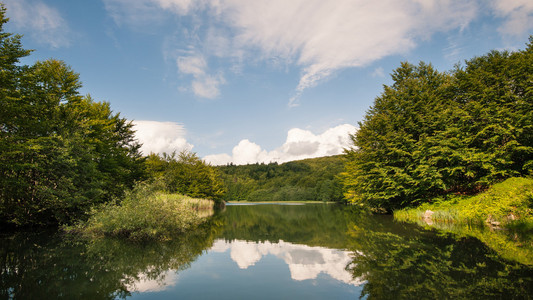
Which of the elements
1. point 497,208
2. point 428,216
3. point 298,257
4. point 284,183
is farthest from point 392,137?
point 284,183

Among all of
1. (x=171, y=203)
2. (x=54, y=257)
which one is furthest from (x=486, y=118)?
(x=54, y=257)

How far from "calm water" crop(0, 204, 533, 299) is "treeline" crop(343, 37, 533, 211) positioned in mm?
10806

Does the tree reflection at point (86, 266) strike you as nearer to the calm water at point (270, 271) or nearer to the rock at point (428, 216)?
the calm water at point (270, 271)

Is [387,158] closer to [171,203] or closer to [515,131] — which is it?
[515,131]

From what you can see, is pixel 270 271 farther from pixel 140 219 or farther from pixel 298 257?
pixel 140 219

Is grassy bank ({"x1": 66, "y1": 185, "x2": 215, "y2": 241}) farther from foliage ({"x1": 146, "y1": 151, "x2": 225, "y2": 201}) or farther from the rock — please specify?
foliage ({"x1": 146, "y1": 151, "x2": 225, "y2": 201})

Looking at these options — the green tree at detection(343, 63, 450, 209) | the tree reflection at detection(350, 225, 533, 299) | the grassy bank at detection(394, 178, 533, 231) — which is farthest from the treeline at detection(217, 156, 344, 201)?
the tree reflection at detection(350, 225, 533, 299)

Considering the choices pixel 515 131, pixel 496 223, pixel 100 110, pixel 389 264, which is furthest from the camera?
pixel 100 110

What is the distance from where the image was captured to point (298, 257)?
1065 centimetres

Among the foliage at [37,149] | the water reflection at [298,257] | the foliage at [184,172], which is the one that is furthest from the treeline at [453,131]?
the foliage at [184,172]

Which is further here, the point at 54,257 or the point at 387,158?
the point at 387,158

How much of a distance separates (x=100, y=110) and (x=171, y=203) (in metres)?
24.4

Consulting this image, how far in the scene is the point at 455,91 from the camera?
26.7 meters

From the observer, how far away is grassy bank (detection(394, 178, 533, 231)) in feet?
47.9
